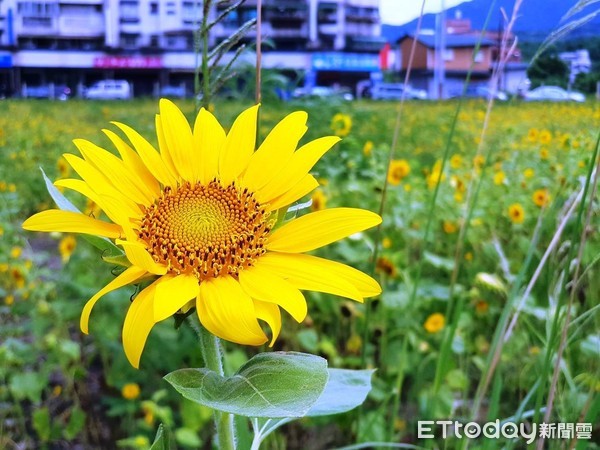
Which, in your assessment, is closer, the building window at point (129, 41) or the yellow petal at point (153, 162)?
the yellow petal at point (153, 162)

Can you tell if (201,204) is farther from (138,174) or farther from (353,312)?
(353,312)

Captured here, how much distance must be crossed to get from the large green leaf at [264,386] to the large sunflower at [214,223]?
0.02 m

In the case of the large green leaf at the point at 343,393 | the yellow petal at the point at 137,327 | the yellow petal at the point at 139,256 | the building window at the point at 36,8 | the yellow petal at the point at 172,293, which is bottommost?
the large green leaf at the point at 343,393

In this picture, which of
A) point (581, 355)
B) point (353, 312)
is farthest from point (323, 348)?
point (581, 355)

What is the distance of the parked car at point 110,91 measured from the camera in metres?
5.04

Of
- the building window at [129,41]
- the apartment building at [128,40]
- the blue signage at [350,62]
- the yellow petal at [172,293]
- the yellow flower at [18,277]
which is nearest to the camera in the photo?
the yellow petal at [172,293]

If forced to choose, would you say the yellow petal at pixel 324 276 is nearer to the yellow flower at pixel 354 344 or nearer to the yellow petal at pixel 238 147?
the yellow petal at pixel 238 147

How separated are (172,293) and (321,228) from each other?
7cm

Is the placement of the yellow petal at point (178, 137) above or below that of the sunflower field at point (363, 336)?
above

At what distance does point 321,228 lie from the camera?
0.91 ft

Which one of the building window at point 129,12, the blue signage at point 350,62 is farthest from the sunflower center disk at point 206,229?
the blue signage at point 350,62

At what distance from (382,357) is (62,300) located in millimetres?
470

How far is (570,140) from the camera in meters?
1.25

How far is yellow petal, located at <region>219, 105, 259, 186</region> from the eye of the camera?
300 millimetres
